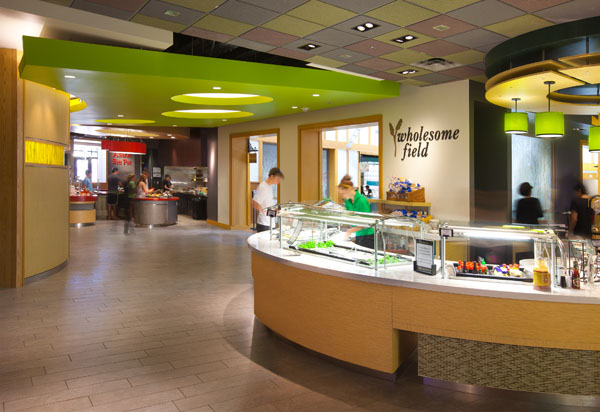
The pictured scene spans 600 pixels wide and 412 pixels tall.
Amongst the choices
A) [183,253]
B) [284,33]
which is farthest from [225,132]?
[284,33]

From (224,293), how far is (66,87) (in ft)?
13.5

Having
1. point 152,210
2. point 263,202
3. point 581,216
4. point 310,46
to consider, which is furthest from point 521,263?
point 152,210

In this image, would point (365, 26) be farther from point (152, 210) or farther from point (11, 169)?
point (152, 210)

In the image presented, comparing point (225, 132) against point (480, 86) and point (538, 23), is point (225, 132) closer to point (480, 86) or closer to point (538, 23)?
point (480, 86)

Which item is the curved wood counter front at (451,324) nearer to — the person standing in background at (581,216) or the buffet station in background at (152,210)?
the person standing in background at (581,216)

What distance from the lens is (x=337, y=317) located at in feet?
12.3

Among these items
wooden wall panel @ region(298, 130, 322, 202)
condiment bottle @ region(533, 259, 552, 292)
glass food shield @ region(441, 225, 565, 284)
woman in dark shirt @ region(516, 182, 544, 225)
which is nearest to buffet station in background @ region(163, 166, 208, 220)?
wooden wall panel @ region(298, 130, 322, 202)

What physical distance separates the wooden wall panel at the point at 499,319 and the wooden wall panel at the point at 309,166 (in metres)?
7.43

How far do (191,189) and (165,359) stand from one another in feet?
51.4

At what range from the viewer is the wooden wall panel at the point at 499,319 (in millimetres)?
2957

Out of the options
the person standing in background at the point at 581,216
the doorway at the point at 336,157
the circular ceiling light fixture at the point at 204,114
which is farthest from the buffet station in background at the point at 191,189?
the person standing in background at the point at 581,216

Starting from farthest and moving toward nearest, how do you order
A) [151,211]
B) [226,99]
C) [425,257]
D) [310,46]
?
[151,211]
[226,99]
[310,46]
[425,257]

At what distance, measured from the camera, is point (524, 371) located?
319cm

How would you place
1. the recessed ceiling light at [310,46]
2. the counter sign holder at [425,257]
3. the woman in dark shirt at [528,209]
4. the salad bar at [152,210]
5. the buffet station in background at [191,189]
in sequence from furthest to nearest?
1. the buffet station in background at [191,189]
2. the salad bar at [152,210]
3. the woman in dark shirt at [528,209]
4. the recessed ceiling light at [310,46]
5. the counter sign holder at [425,257]
